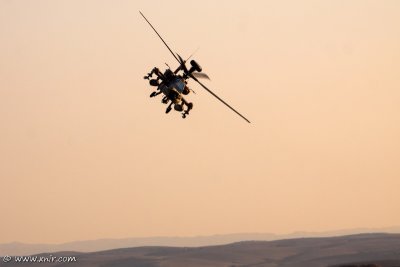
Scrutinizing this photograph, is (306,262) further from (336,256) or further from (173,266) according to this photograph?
(173,266)

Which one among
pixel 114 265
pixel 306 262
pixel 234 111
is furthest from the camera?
pixel 114 265

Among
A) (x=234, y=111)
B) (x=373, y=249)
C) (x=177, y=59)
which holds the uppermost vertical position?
(x=373, y=249)

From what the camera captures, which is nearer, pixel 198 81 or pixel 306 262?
pixel 198 81

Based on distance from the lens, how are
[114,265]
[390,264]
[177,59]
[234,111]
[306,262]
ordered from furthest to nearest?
1. [114,265]
2. [306,262]
3. [390,264]
4. [177,59]
5. [234,111]

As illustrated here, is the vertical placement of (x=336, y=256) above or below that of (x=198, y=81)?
above

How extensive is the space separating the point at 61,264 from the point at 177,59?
475 ft

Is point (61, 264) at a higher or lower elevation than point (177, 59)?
higher

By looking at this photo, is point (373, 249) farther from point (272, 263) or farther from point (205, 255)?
point (205, 255)

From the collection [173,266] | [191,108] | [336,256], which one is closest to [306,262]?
[336,256]

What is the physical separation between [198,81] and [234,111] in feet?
12.7

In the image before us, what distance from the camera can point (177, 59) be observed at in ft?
177

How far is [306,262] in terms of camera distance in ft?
573

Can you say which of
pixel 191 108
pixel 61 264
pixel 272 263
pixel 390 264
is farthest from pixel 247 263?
pixel 191 108

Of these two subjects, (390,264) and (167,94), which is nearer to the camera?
(167,94)
